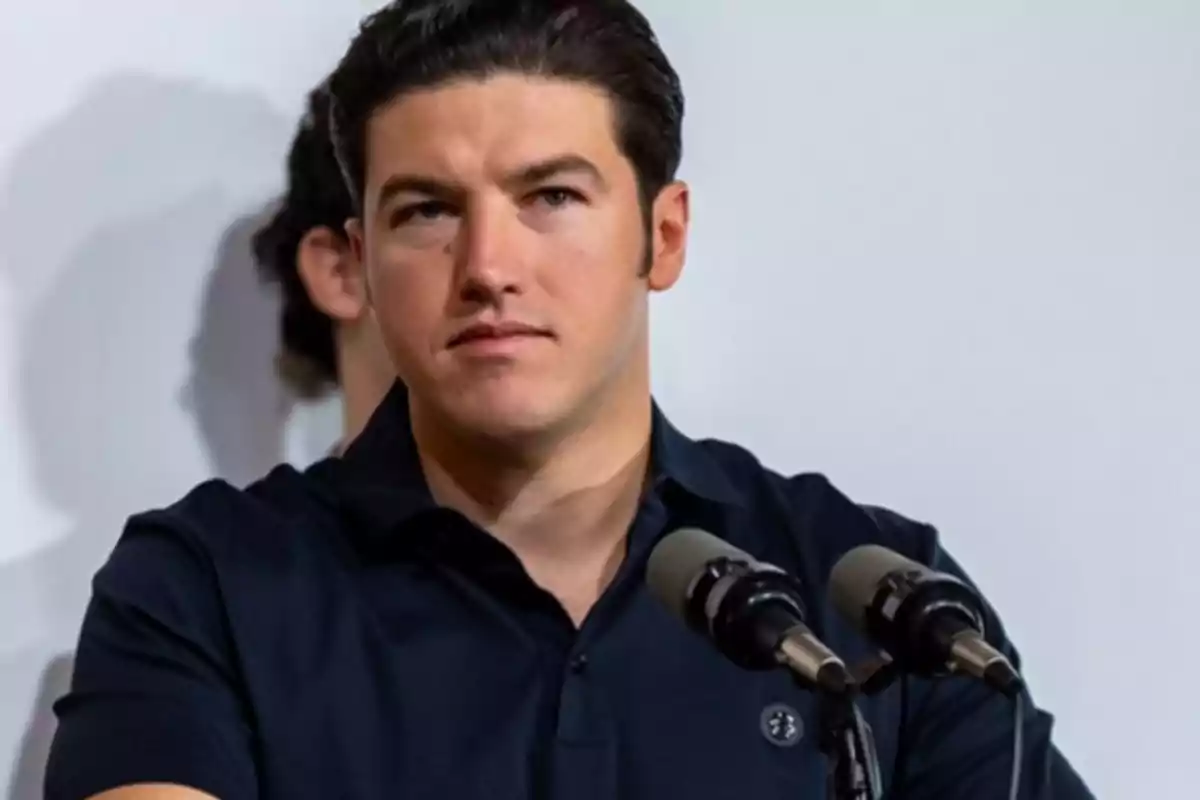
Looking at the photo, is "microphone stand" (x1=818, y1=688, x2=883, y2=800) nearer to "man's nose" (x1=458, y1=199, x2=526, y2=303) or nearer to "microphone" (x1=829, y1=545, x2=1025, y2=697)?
"microphone" (x1=829, y1=545, x2=1025, y2=697)

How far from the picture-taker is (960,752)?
1.38 metres

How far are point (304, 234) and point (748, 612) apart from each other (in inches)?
36.5

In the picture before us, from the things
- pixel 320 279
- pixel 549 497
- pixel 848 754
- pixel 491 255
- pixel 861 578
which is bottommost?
pixel 848 754

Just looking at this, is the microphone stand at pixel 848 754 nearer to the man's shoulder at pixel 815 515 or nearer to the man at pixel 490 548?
the man at pixel 490 548

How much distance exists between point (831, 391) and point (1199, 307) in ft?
1.38

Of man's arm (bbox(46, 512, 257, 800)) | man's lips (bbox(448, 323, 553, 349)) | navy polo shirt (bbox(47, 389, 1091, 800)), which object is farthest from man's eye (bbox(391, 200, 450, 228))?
man's arm (bbox(46, 512, 257, 800))

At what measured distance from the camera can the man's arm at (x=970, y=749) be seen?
1.38 meters

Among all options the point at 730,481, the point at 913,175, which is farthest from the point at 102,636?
the point at 913,175

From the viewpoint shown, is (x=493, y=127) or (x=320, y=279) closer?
(x=493, y=127)

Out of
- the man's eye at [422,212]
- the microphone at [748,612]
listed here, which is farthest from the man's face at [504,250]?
the microphone at [748,612]

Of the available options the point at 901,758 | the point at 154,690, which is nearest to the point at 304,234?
the point at 154,690

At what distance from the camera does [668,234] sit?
145cm

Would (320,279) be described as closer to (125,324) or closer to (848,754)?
(125,324)

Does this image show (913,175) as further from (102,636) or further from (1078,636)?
(102,636)
